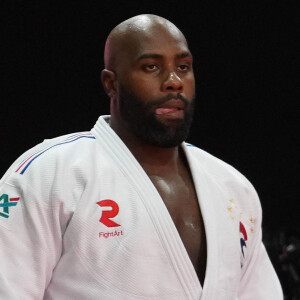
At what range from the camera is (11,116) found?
3268 millimetres

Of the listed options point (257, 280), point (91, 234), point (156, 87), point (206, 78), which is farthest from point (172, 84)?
point (206, 78)

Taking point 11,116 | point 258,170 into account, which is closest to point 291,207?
point 258,170

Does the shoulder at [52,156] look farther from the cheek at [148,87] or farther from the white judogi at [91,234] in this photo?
the cheek at [148,87]

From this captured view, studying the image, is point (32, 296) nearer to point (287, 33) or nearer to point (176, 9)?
point (176, 9)

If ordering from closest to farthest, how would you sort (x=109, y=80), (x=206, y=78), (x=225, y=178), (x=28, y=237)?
1. (x=28, y=237)
2. (x=109, y=80)
3. (x=225, y=178)
4. (x=206, y=78)

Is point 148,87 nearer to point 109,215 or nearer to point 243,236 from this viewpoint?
point 109,215

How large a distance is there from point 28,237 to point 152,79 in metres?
0.53

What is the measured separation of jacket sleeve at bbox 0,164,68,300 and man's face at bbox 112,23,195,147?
322 millimetres

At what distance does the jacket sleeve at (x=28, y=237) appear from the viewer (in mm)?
1973

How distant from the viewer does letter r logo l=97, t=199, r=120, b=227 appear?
2008 mm

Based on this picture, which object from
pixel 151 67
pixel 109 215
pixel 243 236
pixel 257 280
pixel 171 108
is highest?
pixel 151 67

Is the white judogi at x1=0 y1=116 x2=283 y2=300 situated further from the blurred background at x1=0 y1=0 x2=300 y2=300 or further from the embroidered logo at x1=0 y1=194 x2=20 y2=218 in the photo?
the blurred background at x1=0 y1=0 x2=300 y2=300

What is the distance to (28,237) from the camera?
→ 1.99 meters

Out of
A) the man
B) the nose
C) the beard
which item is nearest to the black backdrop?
the man
